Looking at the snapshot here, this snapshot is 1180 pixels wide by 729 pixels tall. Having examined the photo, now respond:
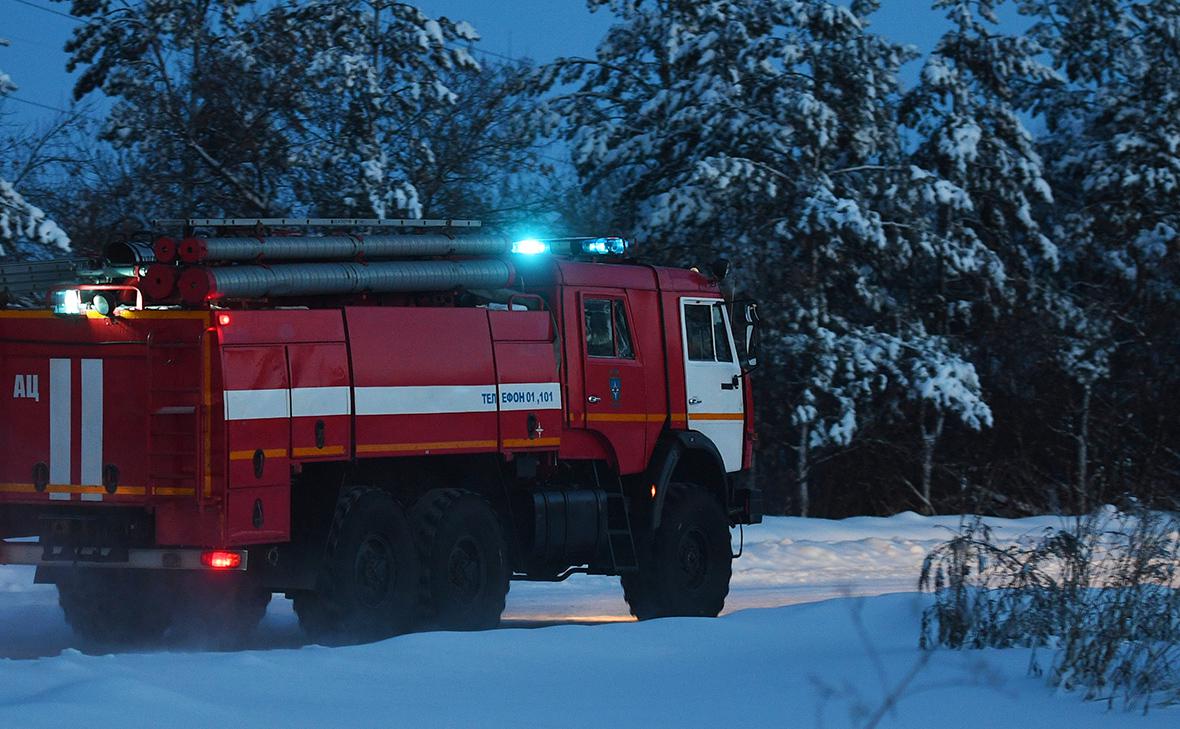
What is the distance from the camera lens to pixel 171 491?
35.2 ft

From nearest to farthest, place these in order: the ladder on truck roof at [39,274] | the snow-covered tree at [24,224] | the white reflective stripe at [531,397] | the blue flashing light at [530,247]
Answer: the ladder on truck roof at [39,274] < the white reflective stripe at [531,397] < the blue flashing light at [530,247] < the snow-covered tree at [24,224]

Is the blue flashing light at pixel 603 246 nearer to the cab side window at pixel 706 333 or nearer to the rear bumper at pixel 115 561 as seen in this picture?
the cab side window at pixel 706 333

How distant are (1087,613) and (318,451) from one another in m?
5.09

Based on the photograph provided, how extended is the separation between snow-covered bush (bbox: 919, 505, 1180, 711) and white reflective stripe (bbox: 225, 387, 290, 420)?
14.0 feet

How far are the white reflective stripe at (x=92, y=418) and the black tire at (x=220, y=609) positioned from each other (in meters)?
1.13

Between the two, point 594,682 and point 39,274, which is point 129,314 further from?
point 594,682

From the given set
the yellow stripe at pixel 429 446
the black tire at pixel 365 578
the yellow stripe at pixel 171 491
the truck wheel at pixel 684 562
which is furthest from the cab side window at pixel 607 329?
the yellow stripe at pixel 171 491

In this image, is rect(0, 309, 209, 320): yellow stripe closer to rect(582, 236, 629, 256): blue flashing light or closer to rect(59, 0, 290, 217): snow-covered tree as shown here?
rect(582, 236, 629, 256): blue flashing light

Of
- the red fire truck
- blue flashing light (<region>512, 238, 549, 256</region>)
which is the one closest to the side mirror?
the red fire truck

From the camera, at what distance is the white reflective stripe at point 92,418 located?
35.9 ft

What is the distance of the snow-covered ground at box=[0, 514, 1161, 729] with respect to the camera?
7660mm

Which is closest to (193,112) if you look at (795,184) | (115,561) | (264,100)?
(264,100)

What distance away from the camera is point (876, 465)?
94.0 ft

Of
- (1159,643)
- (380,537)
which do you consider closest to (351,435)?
(380,537)
